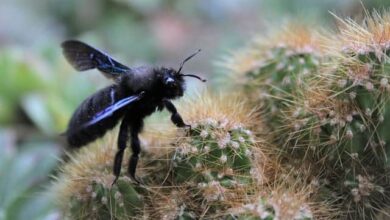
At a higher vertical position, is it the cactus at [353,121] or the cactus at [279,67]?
the cactus at [279,67]

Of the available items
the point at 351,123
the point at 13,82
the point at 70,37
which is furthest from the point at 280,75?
the point at 70,37

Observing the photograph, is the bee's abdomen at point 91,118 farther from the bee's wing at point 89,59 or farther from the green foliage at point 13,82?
the green foliage at point 13,82

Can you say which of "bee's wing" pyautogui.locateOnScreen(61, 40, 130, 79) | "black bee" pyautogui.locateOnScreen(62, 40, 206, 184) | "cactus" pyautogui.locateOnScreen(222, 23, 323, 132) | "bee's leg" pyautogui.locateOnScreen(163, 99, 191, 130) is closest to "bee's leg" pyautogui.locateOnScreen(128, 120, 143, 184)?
"black bee" pyautogui.locateOnScreen(62, 40, 206, 184)

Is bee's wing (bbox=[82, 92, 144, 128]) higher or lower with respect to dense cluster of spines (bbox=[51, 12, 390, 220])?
higher

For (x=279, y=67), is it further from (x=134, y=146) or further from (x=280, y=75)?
(x=134, y=146)

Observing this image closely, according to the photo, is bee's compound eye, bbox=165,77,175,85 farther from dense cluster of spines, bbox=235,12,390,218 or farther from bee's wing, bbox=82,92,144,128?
dense cluster of spines, bbox=235,12,390,218

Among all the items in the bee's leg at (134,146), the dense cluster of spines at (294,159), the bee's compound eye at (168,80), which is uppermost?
the bee's compound eye at (168,80)

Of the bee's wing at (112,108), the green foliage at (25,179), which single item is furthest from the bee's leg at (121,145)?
the green foliage at (25,179)
